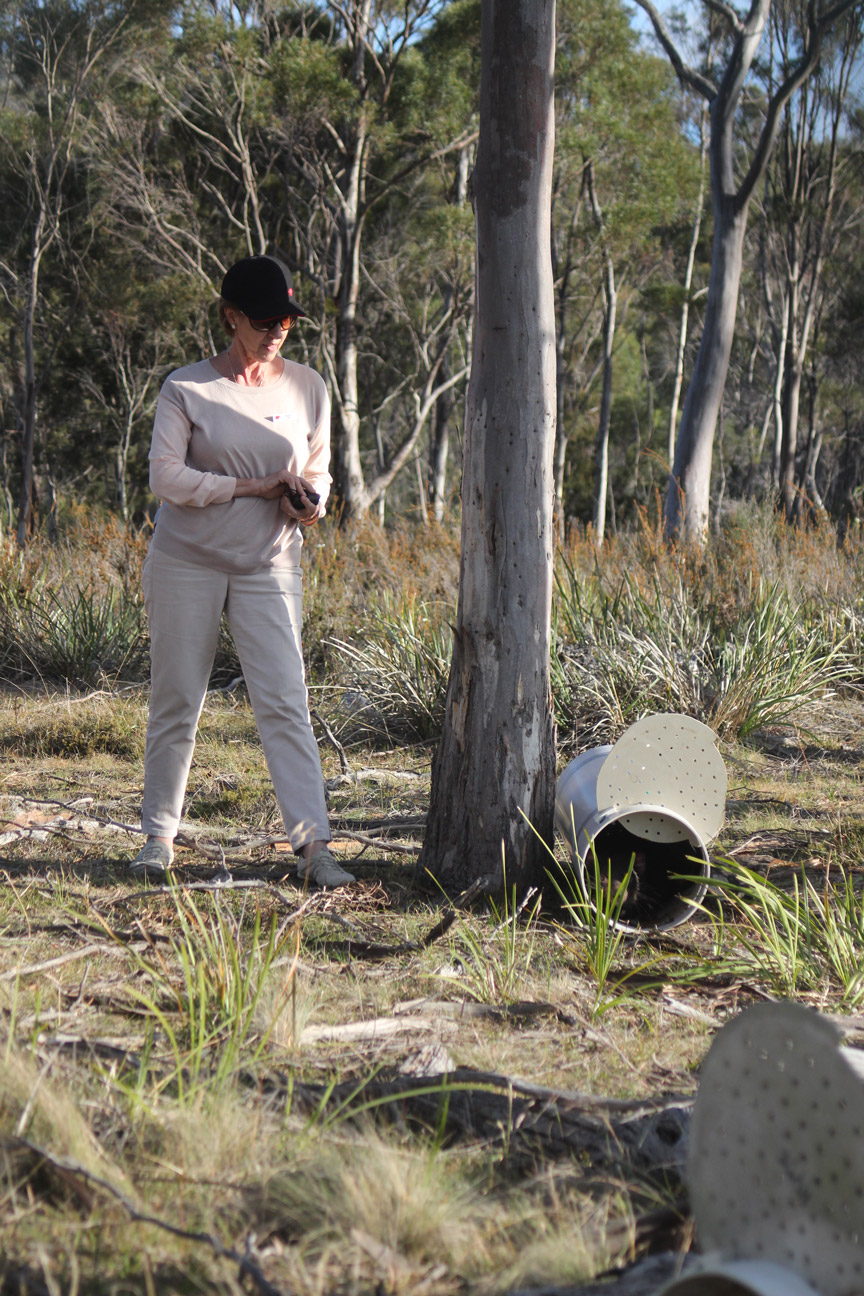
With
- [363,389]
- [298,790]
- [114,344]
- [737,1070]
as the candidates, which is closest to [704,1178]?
[737,1070]

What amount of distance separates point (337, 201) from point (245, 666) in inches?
716

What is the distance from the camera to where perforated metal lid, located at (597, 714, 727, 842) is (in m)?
3.02

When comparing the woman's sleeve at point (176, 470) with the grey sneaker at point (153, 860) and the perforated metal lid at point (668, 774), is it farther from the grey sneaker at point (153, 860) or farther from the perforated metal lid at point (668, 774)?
the perforated metal lid at point (668, 774)

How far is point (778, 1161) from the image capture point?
1.38 metres

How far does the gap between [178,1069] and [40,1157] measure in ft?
0.78

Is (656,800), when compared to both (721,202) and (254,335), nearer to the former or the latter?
(254,335)

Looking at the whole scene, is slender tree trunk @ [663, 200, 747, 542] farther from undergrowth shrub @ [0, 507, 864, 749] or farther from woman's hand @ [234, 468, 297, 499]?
woman's hand @ [234, 468, 297, 499]

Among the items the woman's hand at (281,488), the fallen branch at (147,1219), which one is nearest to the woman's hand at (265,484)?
the woman's hand at (281,488)

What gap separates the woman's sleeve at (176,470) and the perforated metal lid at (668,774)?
1.38 metres

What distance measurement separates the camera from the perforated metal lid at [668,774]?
3016mm

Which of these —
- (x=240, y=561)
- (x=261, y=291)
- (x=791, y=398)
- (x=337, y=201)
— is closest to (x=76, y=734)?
(x=240, y=561)

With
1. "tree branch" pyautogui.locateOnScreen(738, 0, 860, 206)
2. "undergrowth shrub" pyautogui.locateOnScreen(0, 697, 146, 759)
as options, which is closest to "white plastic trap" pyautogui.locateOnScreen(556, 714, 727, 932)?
"undergrowth shrub" pyautogui.locateOnScreen(0, 697, 146, 759)

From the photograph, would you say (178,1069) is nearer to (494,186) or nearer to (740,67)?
(494,186)

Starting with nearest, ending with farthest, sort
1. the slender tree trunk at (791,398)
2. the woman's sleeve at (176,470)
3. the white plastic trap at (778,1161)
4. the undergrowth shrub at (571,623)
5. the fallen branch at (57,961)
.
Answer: the white plastic trap at (778,1161), the fallen branch at (57,961), the woman's sleeve at (176,470), the undergrowth shrub at (571,623), the slender tree trunk at (791,398)
